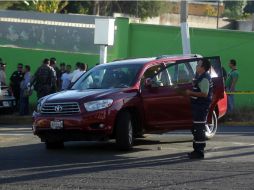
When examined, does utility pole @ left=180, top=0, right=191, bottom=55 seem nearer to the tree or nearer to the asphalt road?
the asphalt road

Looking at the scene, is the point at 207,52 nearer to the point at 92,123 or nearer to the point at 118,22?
the point at 118,22

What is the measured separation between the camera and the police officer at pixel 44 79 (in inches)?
795

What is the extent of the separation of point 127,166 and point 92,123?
1.61 m

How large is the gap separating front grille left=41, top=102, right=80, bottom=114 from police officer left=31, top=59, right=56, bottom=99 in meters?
7.69

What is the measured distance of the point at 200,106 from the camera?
11.6 metres

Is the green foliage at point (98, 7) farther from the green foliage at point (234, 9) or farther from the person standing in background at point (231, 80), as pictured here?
the person standing in background at point (231, 80)

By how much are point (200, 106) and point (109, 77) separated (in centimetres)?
243

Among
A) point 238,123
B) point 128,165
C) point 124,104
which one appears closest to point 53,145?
point 124,104

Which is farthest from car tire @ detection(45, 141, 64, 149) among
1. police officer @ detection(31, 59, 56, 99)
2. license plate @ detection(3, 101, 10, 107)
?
license plate @ detection(3, 101, 10, 107)

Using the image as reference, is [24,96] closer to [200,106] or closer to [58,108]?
[58,108]

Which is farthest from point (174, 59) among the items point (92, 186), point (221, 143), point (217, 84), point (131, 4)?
point (131, 4)

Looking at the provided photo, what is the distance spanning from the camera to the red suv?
12.2 m

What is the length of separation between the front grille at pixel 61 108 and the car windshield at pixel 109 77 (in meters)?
1.02

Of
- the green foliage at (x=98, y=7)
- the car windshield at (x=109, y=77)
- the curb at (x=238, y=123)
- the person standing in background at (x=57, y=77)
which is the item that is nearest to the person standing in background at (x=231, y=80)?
the curb at (x=238, y=123)
